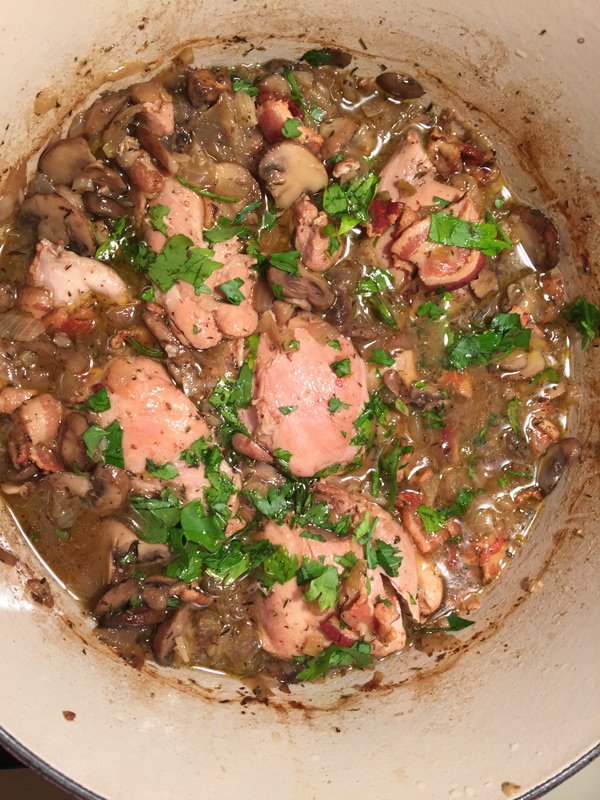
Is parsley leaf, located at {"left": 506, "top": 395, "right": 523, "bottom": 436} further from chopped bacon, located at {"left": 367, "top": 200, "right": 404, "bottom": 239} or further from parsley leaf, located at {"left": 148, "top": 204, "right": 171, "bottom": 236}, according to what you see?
parsley leaf, located at {"left": 148, "top": 204, "right": 171, "bottom": 236}

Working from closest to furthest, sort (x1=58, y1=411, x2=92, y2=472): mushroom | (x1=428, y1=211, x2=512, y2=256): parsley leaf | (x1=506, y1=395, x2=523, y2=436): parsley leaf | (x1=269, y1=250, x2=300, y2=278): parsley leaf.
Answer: (x1=58, y1=411, x2=92, y2=472): mushroom, (x1=269, y1=250, x2=300, y2=278): parsley leaf, (x1=428, y1=211, x2=512, y2=256): parsley leaf, (x1=506, y1=395, x2=523, y2=436): parsley leaf

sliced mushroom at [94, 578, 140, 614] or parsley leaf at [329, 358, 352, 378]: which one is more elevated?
parsley leaf at [329, 358, 352, 378]

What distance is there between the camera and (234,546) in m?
2.97

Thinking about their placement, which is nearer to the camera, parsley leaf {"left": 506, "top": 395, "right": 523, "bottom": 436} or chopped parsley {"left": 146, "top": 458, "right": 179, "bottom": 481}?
chopped parsley {"left": 146, "top": 458, "right": 179, "bottom": 481}

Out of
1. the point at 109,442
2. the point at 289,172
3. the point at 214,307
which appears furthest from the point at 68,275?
the point at 289,172

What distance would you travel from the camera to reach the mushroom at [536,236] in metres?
3.04

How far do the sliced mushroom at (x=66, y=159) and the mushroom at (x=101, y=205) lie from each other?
0.38ft

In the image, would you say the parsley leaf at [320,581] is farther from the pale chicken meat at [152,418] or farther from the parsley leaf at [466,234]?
the parsley leaf at [466,234]

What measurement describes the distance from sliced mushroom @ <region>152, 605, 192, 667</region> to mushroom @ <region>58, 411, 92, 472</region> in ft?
2.51

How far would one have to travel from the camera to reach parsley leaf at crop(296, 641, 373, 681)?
2896 millimetres

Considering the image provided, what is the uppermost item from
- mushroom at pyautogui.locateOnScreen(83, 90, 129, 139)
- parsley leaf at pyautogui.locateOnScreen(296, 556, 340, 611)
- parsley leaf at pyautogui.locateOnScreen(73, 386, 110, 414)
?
mushroom at pyautogui.locateOnScreen(83, 90, 129, 139)

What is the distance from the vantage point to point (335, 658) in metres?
2.91

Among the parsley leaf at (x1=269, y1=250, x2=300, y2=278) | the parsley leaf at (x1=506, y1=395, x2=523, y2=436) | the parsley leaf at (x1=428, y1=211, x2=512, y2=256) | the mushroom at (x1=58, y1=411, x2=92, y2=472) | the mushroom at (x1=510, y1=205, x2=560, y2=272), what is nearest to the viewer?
the mushroom at (x1=58, y1=411, x2=92, y2=472)

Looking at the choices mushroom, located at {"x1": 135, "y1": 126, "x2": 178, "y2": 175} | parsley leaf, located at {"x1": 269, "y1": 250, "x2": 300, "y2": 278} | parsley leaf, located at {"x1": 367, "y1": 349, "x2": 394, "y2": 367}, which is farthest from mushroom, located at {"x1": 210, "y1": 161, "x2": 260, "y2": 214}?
parsley leaf, located at {"x1": 367, "y1": 349, "x2": 394, "y2": 367}
